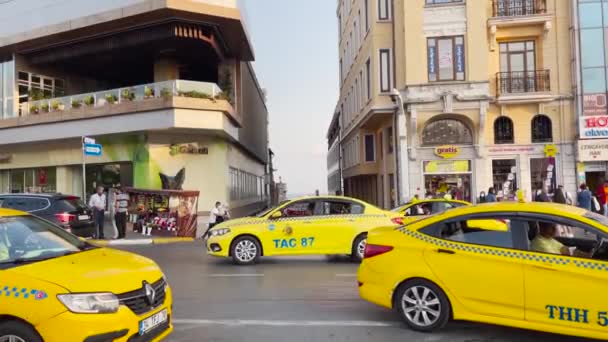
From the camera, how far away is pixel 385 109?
82.7 feet

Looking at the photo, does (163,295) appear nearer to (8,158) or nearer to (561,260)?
(561,260)

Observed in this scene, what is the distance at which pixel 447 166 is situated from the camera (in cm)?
2411

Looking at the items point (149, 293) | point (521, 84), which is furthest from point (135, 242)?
point (521, 84)

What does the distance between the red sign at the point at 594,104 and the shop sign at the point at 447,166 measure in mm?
6195

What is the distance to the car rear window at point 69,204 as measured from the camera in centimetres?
1413

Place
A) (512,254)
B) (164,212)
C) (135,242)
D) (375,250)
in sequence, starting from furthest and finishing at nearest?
1. (164,212)
2. (135,242)
3. (375,250)
4. (512,254)

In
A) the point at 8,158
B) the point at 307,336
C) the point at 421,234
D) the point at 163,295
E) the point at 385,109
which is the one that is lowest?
the point at 307,336

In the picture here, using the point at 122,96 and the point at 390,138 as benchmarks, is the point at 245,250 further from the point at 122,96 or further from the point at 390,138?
the point at 390,138

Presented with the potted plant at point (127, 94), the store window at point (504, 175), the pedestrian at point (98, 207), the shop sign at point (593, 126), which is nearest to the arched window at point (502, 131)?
the store window at point (504, 175)

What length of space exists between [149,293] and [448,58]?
2234 cm

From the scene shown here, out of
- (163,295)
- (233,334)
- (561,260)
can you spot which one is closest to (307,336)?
(233,334)

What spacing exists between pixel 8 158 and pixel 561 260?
28.8 m

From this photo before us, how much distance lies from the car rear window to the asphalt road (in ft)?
16.9

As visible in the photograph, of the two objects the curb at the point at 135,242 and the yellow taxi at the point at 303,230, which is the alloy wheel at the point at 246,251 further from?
the curb at the point at 135,242
